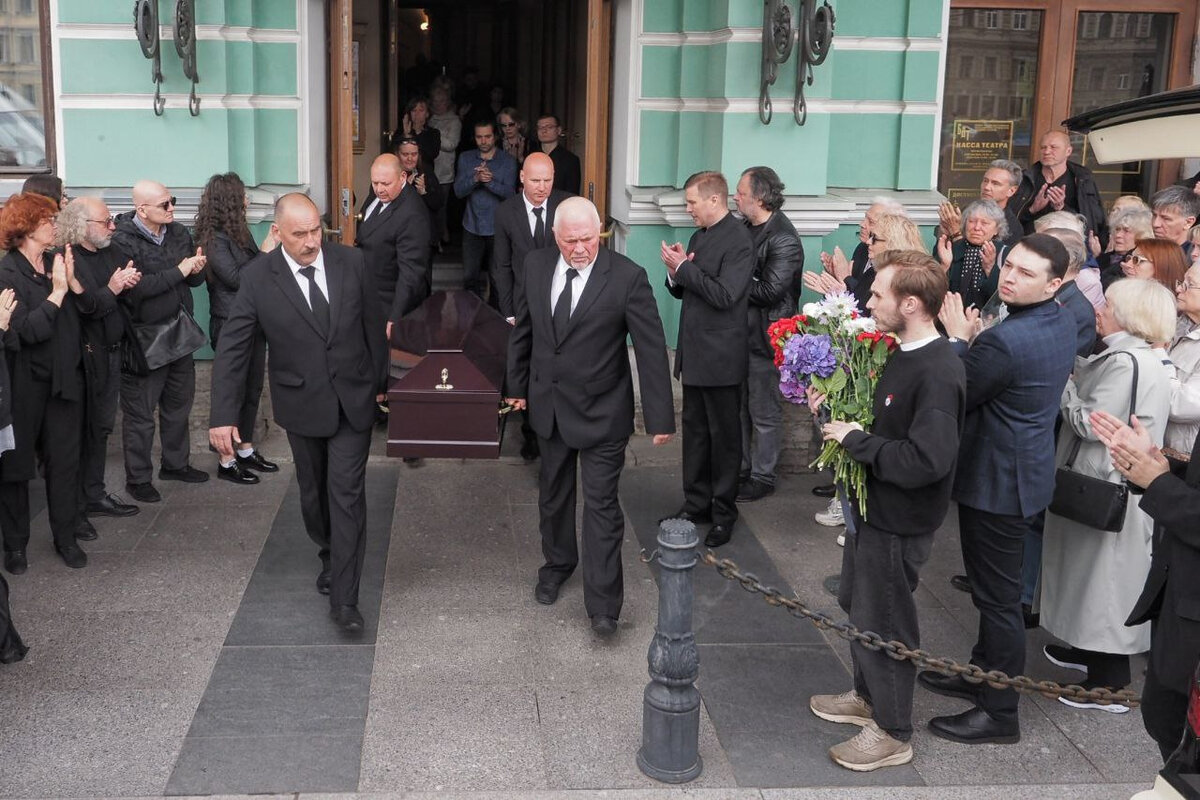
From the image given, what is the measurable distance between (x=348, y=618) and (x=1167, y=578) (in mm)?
3409

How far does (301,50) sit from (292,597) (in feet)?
13.5

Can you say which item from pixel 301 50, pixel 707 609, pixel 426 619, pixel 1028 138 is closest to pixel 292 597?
pixel 426 619

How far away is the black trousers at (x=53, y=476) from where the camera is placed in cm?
647

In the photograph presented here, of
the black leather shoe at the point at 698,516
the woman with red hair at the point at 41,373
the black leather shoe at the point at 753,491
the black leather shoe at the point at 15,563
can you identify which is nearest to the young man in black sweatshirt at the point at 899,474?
the black leather shoe at the point at 698,516

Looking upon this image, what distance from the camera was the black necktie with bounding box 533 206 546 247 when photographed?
804 cm

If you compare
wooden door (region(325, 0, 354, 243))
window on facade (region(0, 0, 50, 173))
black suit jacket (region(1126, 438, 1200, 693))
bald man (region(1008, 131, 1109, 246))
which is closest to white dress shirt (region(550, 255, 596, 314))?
black suit jacket (region(1126, 438, 1200, 693))

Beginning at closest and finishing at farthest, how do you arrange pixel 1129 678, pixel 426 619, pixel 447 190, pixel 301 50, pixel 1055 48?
pixel 1129 678 → pixel 426 619 → pixel 301 50 → pixel 1055 48 → pixel 447 190

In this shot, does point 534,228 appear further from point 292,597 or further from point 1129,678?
point 1129,678

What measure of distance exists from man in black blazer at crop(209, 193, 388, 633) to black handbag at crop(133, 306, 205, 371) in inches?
73.9

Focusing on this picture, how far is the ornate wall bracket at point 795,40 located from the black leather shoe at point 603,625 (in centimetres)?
400

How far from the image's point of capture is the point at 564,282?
592 cm

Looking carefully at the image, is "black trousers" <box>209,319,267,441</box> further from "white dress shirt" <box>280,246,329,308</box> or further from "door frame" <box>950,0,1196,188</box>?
"door frame" <box>950,0,1196,188</box>

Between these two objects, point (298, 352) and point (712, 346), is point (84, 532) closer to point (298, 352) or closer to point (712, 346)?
point (298, 352)

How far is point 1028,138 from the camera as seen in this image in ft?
32.6
